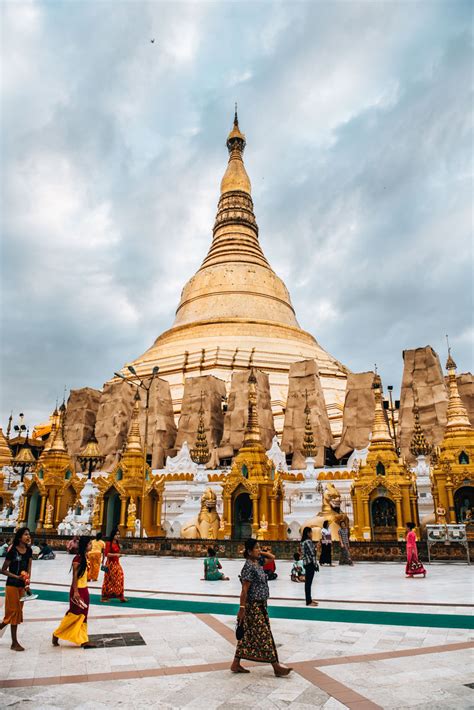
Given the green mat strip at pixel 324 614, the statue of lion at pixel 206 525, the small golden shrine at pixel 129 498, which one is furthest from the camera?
the small golden shrine at pixel 129 498

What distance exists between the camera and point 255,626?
4906mm

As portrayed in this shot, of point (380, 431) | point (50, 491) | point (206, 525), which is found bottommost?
point (206, 525)

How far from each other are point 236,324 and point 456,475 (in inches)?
1064

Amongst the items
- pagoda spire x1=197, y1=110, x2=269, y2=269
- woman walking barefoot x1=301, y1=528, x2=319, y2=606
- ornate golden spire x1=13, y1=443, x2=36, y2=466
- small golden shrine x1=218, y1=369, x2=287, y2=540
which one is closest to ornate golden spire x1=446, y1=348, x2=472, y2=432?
small golden shrine x1=218, y1=369, x2=287, y2=540

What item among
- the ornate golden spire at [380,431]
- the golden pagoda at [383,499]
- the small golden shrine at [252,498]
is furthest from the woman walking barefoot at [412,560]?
the ornate golden spire at [380,431]

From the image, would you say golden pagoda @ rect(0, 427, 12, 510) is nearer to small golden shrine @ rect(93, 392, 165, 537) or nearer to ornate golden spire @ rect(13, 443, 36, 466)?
ornate golden spire @ rect(13, 443, 36, 466)

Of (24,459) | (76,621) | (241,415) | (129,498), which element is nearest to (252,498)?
(129,498)

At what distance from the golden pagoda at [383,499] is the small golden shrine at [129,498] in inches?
360

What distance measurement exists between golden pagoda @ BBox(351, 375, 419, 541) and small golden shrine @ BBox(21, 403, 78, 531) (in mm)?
14837

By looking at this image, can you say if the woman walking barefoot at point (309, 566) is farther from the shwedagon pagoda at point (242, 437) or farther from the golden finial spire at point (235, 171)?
the golden finial spire at point (235, 171)

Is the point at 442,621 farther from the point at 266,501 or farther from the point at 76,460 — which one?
the point at 76,460

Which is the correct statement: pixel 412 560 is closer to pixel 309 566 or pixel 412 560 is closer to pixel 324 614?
pixel 309 566

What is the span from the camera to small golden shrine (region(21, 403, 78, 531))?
2725 cm

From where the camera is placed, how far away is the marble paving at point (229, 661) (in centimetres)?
425
